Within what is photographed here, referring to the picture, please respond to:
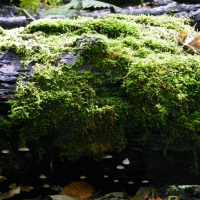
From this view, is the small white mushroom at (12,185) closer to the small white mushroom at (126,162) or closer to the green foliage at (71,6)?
the small white mushroom at (126,162)

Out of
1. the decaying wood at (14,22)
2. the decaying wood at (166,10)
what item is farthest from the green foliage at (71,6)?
the decaying wood at (14,22)

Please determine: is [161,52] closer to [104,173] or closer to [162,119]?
[162,119]

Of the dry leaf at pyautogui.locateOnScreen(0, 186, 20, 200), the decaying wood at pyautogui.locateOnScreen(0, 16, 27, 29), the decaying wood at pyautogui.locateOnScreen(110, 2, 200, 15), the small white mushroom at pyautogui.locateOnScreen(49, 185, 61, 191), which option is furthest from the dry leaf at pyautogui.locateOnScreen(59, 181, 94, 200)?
the decaying wood at pyautogui.locateOnScreen(110, 2, 200, 15)

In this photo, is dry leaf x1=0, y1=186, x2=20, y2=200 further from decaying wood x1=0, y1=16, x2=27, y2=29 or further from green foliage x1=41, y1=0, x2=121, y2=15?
green foliage x1=41, y1=0, x2=121, y2=15

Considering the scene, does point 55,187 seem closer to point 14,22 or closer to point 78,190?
point 78,190

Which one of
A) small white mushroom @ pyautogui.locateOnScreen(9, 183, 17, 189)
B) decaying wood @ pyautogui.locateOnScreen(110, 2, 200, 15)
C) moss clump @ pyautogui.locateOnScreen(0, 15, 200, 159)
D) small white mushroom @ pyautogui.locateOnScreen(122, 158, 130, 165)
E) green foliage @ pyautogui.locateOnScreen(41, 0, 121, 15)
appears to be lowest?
small white mushroom @ pyautogui.locateOnScreen(9, 183, 17, 189)

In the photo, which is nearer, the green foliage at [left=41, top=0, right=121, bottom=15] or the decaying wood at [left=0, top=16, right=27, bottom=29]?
the decaying wood at [left=0, top=16, right=27, bottom=29]
